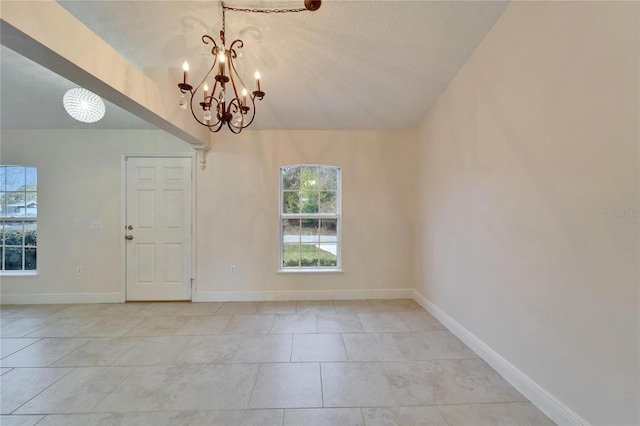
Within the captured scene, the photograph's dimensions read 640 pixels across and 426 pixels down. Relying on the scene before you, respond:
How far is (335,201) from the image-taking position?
3.89 meters

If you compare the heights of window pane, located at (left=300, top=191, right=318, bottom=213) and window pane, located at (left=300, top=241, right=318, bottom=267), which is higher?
window pane, located at (left=300, top=191, right=318, bottom=213)

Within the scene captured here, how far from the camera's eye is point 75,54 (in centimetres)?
151

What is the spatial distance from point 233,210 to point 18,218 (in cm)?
295

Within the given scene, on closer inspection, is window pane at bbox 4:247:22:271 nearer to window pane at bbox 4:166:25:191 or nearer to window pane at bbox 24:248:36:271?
window pane at bbox 24:248:36:271

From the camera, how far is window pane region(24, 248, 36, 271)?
363 cm

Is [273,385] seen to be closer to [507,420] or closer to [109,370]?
[109,370]

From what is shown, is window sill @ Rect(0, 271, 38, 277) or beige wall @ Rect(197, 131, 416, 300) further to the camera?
beige wall @ Rect(197, 131, 416, 300)

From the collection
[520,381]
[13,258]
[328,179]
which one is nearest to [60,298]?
[13,258]

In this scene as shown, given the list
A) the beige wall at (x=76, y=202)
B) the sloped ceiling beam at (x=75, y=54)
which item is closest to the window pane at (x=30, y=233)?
the beige wall at (x=76, y=202)

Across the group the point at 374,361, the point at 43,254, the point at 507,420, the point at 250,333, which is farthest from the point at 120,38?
the point at 507,420

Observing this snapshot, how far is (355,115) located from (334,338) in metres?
2.67

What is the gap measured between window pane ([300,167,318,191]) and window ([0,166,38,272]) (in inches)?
145

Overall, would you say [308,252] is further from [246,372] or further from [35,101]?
[35,101]

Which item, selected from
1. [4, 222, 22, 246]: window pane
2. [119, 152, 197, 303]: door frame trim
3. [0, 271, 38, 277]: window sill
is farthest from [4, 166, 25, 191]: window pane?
[119, 152, 197, 303]: door frame trim
